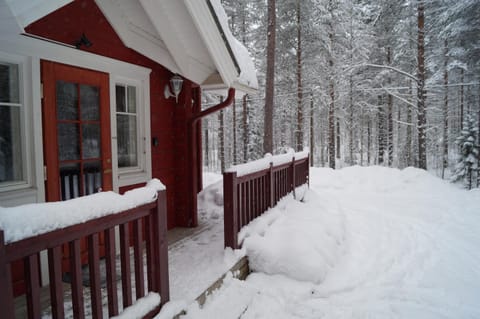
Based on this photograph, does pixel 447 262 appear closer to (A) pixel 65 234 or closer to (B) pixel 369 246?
(B) pixel 369 246

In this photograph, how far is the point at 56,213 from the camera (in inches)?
58.2

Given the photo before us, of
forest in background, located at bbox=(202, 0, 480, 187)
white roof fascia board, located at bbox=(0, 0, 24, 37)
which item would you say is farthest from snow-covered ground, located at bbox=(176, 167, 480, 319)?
forest in background, located at bbox=(202, 0, 480, 187)

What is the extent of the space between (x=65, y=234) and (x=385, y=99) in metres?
18.5

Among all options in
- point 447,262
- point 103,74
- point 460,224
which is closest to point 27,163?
point 103,74

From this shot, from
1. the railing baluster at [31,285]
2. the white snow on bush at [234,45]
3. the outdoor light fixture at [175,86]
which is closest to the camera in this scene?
the railing baluster at [31,285]

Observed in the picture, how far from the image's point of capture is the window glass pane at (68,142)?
3.06m

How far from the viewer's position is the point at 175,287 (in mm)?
2709

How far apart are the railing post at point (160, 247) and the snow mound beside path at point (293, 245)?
150 centimetres

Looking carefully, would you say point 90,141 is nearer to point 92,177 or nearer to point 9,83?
point 92,177

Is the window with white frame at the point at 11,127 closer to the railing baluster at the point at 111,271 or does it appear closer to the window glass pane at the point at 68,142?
the window glass pane at the point at 68,142

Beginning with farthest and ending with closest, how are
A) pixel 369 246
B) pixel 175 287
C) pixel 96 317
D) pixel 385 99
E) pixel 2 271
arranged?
pixel 385 99
pixel 369 246
pixel 175 287
pixel 96 317
pixel 2 271

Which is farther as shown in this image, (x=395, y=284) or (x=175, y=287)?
(x=395, y=284)

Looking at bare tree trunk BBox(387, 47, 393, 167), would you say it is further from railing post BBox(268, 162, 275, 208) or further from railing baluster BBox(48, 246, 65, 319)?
railing baluster BBox(48, 246, 65, 319)

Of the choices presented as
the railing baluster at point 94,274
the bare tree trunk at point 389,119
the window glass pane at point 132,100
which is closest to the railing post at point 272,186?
the window glass pane at point 132,100
